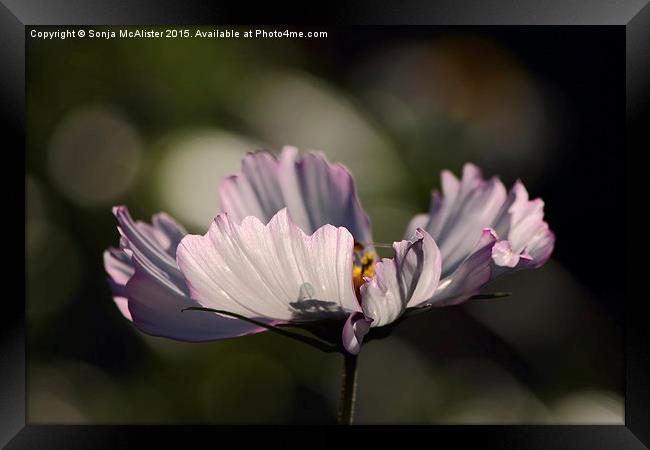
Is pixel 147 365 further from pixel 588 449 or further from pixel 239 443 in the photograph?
pixel 588 449

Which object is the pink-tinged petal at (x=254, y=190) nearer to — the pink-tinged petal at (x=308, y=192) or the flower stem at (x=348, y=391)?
the pink-tinged petal at (x=308, y=192)

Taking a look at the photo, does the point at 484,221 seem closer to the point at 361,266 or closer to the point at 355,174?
the point at 361,266

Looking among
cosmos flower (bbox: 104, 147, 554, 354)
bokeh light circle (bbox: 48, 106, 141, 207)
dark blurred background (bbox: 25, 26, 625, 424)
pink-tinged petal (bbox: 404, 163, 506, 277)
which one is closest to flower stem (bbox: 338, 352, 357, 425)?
cosmos flower (bbox: 104, 147, 554, 354)

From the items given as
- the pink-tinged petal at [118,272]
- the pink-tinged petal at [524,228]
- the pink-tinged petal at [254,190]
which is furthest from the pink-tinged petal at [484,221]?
the pink-tinged petal at [118,272]

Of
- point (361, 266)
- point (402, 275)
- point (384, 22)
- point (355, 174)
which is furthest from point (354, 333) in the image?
point (355, 174)

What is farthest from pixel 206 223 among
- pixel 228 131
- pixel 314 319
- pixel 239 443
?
pixel 314 319

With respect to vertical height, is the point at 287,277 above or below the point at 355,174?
below

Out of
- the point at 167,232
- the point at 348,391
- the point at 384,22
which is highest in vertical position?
the point at 384,22
